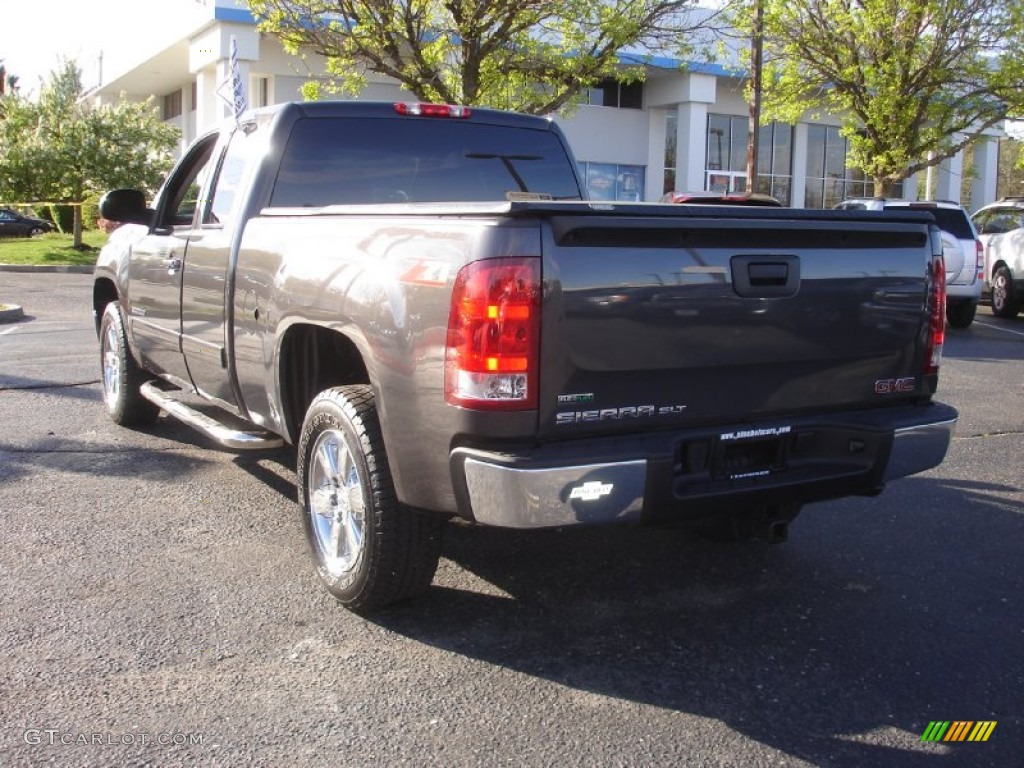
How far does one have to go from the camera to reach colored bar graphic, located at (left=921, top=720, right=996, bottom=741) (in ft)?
10.5

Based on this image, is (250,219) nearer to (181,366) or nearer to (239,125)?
(239,125)

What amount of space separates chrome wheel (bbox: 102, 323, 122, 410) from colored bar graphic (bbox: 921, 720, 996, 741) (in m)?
5.46

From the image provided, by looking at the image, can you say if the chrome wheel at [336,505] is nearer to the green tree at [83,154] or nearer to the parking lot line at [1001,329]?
the parking lot line at [1001,329]

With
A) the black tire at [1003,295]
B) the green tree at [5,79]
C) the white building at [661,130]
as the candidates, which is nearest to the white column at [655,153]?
the white building at [661,130]

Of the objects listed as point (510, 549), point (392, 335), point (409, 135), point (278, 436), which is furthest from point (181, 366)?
point (392, 335)

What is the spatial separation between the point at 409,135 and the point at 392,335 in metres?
2.18

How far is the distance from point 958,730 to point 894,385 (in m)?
1.37

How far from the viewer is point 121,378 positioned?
22.7ft

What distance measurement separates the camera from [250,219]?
4824mm

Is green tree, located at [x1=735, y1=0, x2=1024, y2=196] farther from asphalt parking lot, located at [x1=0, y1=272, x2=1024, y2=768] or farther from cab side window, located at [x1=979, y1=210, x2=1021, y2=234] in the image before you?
asphalt parking lot, located at [x1=0, y1=272, x2=1024, y2=768]

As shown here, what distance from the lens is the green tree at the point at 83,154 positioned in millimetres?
26797

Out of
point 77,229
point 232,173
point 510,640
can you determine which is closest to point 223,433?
point 232,173

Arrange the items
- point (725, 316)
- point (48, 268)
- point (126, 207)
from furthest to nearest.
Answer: point (48, 268), point (126, 207), point (725, 316)

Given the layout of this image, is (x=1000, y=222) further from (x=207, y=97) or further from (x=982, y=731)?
(x=207, y=97)
